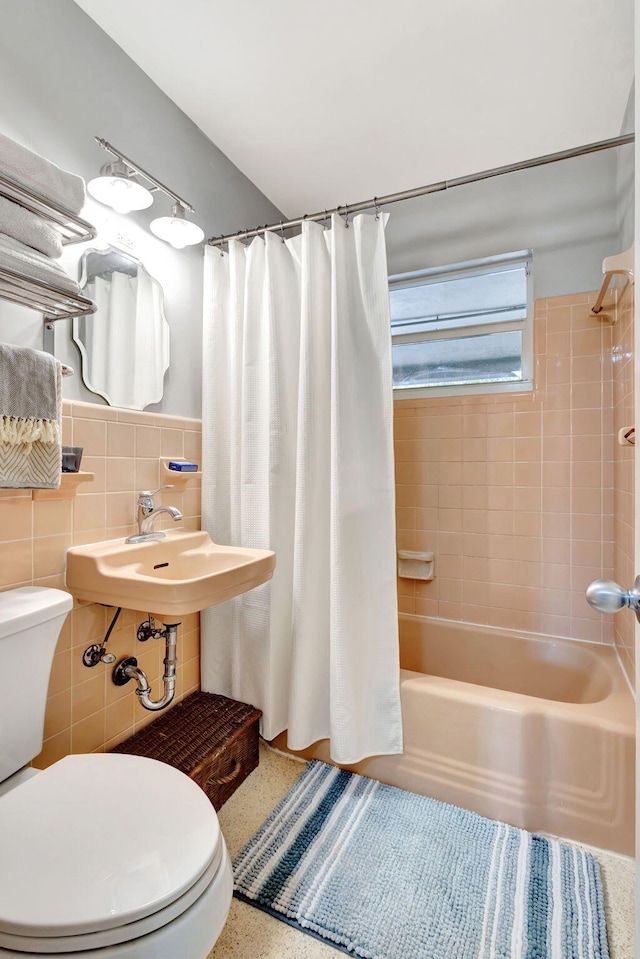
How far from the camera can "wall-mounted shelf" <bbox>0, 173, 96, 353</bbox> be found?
102 cm

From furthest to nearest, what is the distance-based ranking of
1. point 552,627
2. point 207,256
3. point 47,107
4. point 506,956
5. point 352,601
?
point 552,627 → point 207,256 → point 352,601 → point 47,107 → point 506,956

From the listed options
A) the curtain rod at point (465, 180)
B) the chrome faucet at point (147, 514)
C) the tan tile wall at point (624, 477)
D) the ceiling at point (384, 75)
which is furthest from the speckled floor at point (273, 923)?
the ceiling at point (384, 75)

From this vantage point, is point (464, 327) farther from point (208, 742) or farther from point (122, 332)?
point (208, 742)

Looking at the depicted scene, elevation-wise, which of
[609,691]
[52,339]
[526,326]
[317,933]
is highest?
[526,326]

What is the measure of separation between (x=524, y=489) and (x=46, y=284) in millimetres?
2008

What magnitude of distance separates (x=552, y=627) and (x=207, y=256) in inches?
86.6

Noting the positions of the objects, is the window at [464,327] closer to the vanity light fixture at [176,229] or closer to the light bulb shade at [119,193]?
the vanity light fixture at [176,229]

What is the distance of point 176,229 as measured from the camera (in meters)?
1.54

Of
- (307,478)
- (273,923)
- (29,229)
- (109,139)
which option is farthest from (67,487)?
(273,923)

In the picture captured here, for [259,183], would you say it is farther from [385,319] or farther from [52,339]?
Result: [52,339]

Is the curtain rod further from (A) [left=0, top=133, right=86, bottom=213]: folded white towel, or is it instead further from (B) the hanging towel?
(B) the hanging towel

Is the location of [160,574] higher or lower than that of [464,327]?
lower

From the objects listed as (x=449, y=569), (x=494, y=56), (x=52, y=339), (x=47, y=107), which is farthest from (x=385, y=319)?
(x=449, y=569)

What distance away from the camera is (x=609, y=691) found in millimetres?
1689
